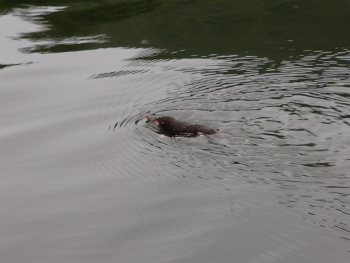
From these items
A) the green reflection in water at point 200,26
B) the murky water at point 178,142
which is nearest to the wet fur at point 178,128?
the murky water at point 178,142

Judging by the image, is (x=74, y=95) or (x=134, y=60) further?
(x=134, y=60)

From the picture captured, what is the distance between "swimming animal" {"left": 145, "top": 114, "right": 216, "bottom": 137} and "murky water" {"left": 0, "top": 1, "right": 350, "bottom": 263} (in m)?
0.14

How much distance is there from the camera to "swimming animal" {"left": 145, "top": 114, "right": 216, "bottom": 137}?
5.94 metres

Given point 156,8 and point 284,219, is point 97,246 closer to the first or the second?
point 284,219

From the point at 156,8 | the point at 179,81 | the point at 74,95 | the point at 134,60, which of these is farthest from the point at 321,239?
the point at 156,8

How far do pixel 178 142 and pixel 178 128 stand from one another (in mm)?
192

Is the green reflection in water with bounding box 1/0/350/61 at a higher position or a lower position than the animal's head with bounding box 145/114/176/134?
higher

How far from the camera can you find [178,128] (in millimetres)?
6047

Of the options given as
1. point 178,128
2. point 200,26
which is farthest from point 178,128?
point 200,26

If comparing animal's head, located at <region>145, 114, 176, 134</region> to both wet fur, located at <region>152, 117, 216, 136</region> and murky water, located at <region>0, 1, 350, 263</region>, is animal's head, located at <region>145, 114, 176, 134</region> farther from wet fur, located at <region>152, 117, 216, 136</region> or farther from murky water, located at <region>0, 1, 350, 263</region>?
murky water, located at <region>0, 1, 350, 263</region>

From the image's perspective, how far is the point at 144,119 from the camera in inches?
255

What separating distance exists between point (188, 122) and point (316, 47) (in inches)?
99.6

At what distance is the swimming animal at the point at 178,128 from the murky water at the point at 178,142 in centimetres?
14

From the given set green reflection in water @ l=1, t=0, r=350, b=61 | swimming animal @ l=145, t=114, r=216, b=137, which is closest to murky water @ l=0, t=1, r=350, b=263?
green reflection in water @ l=1, t=0, r=350, b=61
